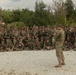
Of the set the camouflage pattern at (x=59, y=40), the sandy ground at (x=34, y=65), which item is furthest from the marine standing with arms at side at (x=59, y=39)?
the sandy ground at (x=34, y=65)

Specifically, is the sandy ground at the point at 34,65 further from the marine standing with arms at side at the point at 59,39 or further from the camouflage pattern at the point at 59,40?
the camouflage pattern at the point at 59,40

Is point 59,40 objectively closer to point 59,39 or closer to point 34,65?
point 59,39

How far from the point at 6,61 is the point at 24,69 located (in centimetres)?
283

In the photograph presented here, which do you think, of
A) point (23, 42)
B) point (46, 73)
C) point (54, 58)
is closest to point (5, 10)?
point (23, 42)

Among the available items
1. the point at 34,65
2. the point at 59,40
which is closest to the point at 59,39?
the point at 59,40

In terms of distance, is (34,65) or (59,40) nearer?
(59,40)

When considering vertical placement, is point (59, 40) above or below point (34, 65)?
above

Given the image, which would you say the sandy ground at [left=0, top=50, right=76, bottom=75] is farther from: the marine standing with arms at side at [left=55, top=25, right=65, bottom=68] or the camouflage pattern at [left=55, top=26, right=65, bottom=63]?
the camouflage pattern at [left=55, top=26, right=65, bottom=63]

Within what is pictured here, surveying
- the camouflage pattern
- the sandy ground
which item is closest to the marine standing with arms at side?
the camouflage pattern

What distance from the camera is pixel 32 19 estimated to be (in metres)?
37.4

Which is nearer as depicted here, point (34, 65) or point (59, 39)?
point (59, 39)

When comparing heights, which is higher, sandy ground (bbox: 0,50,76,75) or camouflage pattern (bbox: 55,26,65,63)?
camouflage pattern (bbox: 55,26,65,63)

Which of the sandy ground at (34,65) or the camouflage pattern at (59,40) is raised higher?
the camouflage pattern at (59,40)

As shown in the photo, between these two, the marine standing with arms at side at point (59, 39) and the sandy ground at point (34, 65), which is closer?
the sandy ground at point (34, 65)
